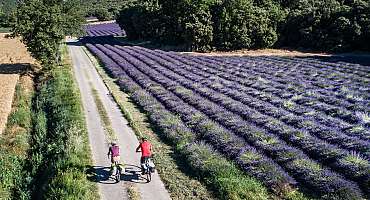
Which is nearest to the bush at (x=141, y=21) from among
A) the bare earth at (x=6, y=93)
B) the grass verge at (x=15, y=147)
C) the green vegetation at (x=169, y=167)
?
the bare earth at (x=6, y=93)

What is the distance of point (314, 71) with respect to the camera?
160 feet

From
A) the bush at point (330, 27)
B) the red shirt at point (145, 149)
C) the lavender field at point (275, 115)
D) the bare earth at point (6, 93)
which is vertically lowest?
the bare earth at point (6, 93)

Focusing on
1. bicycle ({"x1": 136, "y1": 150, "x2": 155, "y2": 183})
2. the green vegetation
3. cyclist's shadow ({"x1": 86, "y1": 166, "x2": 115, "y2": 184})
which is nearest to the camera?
the green vegetation

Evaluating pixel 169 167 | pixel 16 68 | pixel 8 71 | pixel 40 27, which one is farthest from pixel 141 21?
pixel 169 167

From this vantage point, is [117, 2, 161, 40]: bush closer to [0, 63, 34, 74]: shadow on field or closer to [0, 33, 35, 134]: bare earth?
[0, 33, 35, 134]: bare earth

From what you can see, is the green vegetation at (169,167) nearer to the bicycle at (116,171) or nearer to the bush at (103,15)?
the bicycle at (116,171)

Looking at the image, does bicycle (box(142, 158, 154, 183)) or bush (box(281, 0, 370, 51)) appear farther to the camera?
bush (box(281, 0, 370, 51))

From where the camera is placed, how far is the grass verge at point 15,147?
22078 mm

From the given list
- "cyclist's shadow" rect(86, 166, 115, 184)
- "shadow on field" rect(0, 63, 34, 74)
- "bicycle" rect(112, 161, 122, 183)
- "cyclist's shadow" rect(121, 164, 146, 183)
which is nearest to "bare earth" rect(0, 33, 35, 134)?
"shadow on field" rect(0, 63, 34, 74)

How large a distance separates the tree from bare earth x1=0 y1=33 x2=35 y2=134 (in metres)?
3.98

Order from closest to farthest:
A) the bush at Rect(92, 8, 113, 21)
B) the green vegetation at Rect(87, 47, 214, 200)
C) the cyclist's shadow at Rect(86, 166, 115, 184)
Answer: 1. the green vegetation at Rect(87, 47, 214, 200)
2. the cyclist's shadow at Rect(86, 166, 115, 184)
3. the bush at Rect(92, 8, 113, 21)

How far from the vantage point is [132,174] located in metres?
20.6

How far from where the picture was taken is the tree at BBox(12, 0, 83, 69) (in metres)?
47.7

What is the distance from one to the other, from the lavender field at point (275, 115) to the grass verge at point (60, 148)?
5.08m
